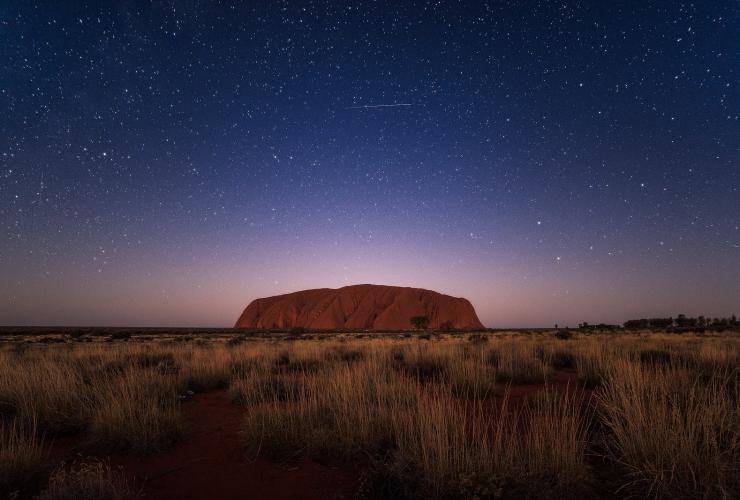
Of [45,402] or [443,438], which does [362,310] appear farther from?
[443,438]

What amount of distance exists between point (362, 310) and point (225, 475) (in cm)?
9914

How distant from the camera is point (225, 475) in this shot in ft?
12.8

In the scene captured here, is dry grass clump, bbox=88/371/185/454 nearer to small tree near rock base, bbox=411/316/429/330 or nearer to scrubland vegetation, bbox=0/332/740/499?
scrubland vegetation, bbox=0/332/740/499

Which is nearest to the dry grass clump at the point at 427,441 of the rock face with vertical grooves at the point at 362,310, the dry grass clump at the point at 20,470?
the dry grass clump at the point at 20,470

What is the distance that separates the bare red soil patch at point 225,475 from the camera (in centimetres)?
350

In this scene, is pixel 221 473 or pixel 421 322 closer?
pixel 221 473

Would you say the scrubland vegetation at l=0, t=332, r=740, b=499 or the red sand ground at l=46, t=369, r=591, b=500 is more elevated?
the scrubland vegetation at l=0, t=332, r=740, b=499

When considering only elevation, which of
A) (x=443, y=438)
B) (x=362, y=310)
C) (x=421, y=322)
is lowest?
(x=421, y=322)

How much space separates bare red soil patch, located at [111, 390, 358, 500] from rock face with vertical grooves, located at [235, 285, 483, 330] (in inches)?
3528

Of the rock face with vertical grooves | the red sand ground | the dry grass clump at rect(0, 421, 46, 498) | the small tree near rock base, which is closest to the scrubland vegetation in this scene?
the dry grass clump at rect(0, 421, 46, 498)

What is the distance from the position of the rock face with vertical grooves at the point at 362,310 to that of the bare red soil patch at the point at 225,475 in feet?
294

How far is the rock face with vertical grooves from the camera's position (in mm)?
98062

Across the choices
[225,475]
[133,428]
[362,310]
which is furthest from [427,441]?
[362,310]

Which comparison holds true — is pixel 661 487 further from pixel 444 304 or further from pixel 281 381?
pixel 444 304
